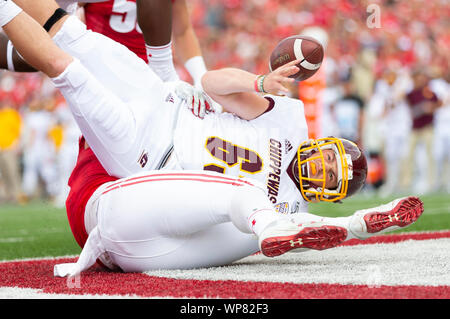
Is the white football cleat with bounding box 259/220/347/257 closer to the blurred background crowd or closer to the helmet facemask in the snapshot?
the helmet facemask

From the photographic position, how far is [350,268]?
2576 millimetres

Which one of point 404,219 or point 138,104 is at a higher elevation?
point 138,104

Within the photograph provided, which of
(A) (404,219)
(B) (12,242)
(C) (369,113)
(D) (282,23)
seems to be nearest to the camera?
(A) (404,219)

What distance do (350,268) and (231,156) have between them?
2.10 feet

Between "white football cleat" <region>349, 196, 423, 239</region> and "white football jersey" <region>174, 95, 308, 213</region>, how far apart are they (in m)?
0.31

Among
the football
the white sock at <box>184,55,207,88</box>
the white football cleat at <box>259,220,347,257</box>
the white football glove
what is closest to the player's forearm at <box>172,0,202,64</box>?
the white sock at <box>184,55,207,88</box>

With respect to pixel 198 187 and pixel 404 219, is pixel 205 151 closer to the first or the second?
pixel 198 187

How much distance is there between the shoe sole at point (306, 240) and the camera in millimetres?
2174

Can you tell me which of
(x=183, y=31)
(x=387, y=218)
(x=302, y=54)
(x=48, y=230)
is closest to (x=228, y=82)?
(x=302, y=54)

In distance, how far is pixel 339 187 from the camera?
2789mm

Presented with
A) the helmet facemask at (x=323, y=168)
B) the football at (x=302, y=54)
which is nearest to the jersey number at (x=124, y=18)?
the football at (x=302, y=54)

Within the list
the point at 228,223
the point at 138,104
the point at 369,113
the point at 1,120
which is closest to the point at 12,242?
the point at 138,104

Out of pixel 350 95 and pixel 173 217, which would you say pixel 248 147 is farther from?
pixel 350 95

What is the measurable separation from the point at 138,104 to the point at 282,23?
9.50 meters
